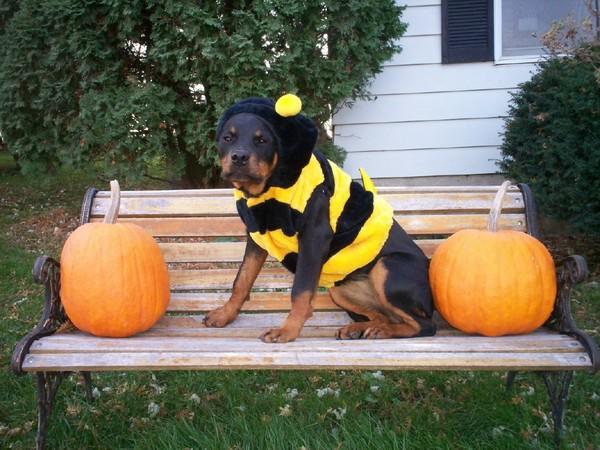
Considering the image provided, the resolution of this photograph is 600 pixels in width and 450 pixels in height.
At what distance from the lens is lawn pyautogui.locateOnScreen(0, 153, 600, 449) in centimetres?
284

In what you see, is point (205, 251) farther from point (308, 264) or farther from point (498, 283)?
point (498, 283)

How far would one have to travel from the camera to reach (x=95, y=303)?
2.76m

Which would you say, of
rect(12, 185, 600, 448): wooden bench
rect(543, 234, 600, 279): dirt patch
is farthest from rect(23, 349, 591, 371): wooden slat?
rect(543, 234, 600, 279): dirt patch

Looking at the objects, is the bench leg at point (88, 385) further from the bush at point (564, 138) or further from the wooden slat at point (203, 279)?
the bush at point (564, 138)

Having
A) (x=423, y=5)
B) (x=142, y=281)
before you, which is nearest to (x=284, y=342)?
(x=142, y=281)

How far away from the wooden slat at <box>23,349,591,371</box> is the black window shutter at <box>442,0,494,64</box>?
437 centimetres

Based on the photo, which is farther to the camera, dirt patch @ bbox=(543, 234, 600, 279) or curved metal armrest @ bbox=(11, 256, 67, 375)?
dirt patch @ bbox=(543, 234, 600, 279)

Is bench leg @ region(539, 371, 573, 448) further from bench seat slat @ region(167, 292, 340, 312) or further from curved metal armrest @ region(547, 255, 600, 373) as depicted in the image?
bench seat slat @ region(167, 292, 340, 312)

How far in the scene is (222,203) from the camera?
3.50 metres

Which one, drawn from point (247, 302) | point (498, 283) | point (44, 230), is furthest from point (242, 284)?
point (44, 230)

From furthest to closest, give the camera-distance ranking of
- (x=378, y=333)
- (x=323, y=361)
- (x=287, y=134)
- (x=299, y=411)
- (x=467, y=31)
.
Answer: (x=467, y=31) < (x=299, y=411) < (x=378, y=333) < (x=287, y=134) < (x=323, y=361)

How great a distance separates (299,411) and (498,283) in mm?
1239

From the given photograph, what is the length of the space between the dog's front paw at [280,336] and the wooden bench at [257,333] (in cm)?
5

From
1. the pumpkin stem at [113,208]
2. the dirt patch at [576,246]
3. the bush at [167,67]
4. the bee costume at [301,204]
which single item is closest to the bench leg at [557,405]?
the bee costume at [301,204]
